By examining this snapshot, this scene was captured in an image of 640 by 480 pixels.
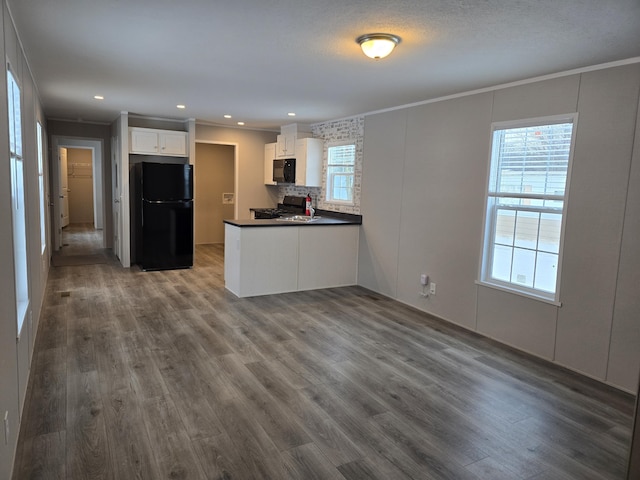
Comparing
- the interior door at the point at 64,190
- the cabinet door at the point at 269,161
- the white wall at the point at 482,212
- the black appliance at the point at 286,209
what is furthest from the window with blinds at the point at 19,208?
the interior door at the point at 64,190

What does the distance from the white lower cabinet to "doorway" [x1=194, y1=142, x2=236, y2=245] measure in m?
3.35

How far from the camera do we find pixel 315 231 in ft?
18.9

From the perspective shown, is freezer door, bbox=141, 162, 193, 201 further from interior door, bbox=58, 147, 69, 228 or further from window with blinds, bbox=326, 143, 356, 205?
interior door, bbox=58, 147, 69, 228

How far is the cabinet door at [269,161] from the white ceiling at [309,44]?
2.84 metres

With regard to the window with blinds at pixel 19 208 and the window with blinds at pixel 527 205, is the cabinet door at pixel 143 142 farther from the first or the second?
the window with blinds at pixel 527 205

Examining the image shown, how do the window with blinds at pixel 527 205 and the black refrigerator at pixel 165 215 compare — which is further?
the black refrigerator at pixel 165 215

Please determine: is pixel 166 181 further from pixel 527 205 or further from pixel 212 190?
pixel 527 205

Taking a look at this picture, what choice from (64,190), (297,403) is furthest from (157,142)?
(64,190)

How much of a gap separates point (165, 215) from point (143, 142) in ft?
4.04

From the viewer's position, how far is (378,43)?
2.81m

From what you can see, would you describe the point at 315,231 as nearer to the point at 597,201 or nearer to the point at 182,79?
the point at 182,79

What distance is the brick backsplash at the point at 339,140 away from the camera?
6.11 m

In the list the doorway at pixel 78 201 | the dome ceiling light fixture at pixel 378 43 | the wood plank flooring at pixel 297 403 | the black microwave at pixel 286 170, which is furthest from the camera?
the doorway at pixel 78 201

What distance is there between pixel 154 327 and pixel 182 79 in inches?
96.2
